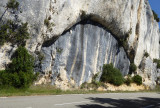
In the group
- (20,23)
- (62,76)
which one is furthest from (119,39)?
(20,23)

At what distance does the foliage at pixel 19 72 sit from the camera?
590 inches

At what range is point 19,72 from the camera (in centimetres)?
1569

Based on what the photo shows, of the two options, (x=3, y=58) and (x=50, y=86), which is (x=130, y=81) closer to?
(x=50, y=86)

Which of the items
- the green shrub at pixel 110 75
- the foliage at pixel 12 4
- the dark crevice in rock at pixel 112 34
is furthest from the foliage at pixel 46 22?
the green shrub at pixel 110 75

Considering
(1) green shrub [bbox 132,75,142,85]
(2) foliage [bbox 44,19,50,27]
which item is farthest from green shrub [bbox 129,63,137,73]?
(2) foliage [bbox 44,19,50,27]

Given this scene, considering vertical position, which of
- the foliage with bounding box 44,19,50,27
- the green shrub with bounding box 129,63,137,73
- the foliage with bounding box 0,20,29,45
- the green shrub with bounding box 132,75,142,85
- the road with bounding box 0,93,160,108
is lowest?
the road with bounding box 0,93,160,108

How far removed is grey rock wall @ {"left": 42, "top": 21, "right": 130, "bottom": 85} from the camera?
65.8 feet

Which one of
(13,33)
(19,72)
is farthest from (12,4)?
(19,72)

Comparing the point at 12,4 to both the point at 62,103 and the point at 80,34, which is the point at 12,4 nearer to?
the point at 80,34

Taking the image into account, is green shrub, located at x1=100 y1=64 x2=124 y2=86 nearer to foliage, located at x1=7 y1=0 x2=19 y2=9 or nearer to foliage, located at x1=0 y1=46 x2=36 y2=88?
foliage, located at x1=0 y1=46 x2=36 y2=88

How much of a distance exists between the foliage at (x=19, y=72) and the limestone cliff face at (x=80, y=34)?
2.08ft

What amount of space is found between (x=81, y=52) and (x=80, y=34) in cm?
211

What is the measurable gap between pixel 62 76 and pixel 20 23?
23.2ft

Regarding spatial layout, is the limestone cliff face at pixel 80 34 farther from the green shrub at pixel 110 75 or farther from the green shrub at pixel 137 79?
the green shrub at pixel 137 79
